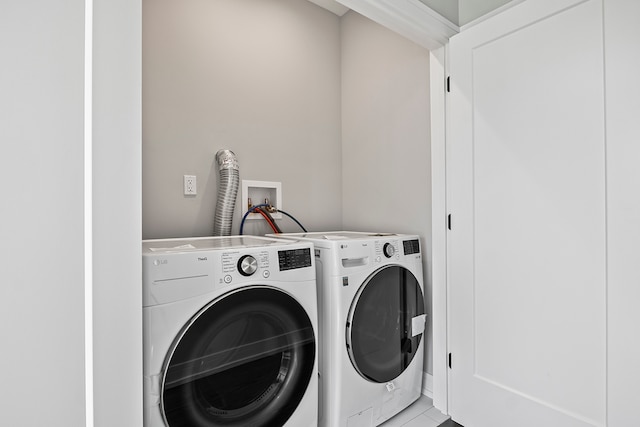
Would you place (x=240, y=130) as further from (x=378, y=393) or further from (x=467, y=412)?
(x=467, y=412)

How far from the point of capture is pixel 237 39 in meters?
2.06

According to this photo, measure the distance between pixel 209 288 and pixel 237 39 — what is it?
1702 millimetres

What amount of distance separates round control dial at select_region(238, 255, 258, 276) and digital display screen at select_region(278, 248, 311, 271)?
0.40ft

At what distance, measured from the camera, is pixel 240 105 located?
207 centimetres

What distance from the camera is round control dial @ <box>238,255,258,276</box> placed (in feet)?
3.88

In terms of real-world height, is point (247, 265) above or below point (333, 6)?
below

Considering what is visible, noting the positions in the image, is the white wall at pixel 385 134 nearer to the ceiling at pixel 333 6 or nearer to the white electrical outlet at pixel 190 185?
the ceiling at pixel 333 6

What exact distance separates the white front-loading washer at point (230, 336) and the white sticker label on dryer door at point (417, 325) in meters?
0.68

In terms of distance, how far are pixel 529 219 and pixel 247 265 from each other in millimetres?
1266

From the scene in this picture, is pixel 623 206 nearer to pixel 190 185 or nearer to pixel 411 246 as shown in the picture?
pixel 411 246

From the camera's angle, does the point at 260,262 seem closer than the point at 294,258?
Yes

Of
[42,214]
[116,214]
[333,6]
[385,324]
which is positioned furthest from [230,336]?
[333,6]

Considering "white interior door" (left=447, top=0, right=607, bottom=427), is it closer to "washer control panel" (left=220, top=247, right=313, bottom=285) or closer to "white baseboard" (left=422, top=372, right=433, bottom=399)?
"white baseboard" (left=422, top=372, right=433, bottom=399)

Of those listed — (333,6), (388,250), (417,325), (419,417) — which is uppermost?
(333,6)
